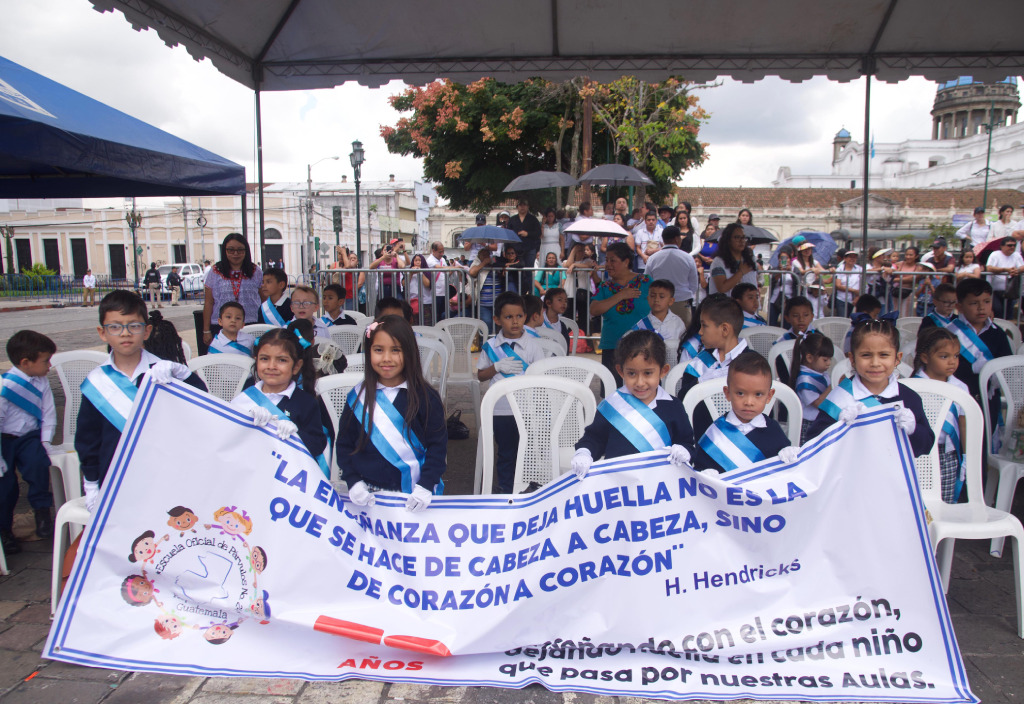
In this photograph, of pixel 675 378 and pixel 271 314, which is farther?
pixel 271 314

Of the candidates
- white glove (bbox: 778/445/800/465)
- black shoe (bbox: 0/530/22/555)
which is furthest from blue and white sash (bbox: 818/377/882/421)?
black shoe (bbox: 0/530/22/555)

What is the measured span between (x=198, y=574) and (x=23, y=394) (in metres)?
1.78

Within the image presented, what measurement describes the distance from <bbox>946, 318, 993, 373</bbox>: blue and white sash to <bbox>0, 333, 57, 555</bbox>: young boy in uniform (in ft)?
18.2

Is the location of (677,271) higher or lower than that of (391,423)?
higher

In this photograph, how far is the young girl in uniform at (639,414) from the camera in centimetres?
289

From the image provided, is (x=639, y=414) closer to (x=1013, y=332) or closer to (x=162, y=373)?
(x=162, y=373)

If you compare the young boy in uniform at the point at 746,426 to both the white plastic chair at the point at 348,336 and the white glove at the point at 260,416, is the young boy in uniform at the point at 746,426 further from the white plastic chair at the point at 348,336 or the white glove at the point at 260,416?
the white plastic chair at the point at 348,336

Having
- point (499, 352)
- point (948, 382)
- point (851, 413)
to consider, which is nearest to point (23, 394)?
point (499, 352)

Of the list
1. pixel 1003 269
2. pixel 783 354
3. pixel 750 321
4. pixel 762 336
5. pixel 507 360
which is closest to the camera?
pixel 507 360

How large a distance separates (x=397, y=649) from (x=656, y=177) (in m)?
18.5

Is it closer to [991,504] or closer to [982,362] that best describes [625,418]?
[991,504]

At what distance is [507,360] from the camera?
167 inches

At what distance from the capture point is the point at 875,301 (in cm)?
554

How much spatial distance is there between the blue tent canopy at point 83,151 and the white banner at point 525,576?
79.1 inches
